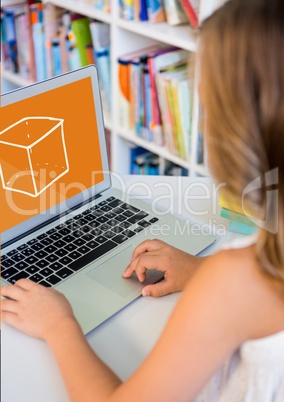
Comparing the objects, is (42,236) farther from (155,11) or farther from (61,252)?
(155,11)

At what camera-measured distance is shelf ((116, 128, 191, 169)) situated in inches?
75.3

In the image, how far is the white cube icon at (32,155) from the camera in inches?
37.7

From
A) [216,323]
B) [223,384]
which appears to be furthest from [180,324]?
[223,384]

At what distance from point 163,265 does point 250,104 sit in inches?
15.8

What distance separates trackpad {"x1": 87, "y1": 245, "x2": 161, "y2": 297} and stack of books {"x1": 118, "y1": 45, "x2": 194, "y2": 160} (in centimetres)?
94

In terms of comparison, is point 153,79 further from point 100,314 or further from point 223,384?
point 223,384

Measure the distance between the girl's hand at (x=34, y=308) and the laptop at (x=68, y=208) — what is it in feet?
0.12

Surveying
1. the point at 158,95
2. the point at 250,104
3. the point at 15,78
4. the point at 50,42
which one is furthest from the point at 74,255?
the point at 15,78

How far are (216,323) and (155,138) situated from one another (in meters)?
1.39

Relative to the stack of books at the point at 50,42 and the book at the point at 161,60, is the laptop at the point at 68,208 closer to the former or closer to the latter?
the book at the point at 161,60

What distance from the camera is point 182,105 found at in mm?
1783

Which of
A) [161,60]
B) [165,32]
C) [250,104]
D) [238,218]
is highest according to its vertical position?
[250,104]

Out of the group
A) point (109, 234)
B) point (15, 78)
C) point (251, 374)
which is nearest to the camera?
point (251, 374)

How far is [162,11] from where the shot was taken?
180 cm
